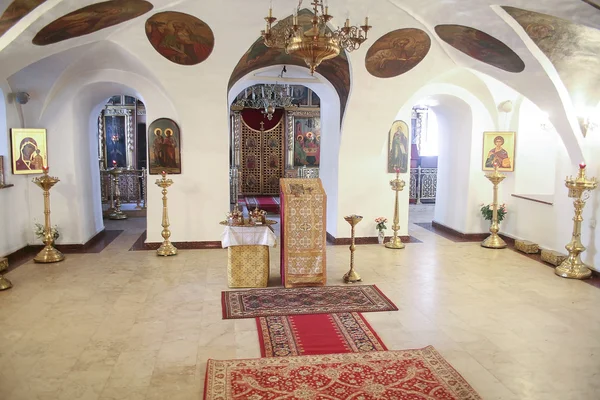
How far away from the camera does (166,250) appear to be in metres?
8.71

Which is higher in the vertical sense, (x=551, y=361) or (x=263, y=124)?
(x=263, y=124)

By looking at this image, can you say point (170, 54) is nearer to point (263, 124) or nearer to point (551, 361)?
point (551, 361)

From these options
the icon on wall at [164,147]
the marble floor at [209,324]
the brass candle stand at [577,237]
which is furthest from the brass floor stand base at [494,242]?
the icon on wall at [164,147]

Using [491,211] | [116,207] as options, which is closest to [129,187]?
[116,207]

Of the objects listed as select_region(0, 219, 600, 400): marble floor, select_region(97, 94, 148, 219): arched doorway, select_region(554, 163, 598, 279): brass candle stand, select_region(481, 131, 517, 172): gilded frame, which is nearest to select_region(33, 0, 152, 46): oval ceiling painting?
select_region(0, 219, 600, 400): marble floor

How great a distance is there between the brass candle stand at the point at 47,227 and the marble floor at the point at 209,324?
0.22m

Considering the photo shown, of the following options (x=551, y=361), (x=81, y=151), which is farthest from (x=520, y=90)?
(x=81, y=151)

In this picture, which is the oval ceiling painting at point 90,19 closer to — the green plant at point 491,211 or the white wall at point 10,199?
the white wall at point 10,199

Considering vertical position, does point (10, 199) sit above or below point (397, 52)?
below

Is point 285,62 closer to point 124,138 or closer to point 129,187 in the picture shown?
point 129,187

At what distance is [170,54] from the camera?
805 cm

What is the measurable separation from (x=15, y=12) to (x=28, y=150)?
13.4 feet

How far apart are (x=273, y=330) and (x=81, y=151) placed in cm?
605

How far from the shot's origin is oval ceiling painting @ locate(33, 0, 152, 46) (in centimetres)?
606
